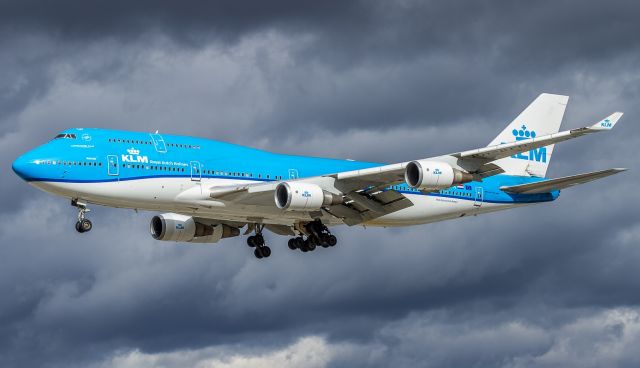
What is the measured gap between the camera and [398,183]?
74500 mm

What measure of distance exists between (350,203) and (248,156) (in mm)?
6710

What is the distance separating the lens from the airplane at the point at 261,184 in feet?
230

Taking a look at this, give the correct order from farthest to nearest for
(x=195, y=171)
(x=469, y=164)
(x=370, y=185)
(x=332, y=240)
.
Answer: (x=332, y=240) → (x=370, y=185) → (x=195, y=171) → (x=469, y=164)

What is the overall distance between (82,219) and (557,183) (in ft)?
93.6

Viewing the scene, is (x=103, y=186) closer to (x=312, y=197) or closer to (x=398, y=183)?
(x=312, y=197)

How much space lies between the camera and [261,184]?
7312 centimetres

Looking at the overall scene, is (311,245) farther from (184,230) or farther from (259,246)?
(184,230)

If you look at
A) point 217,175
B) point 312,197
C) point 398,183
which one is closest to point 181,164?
point 217,175

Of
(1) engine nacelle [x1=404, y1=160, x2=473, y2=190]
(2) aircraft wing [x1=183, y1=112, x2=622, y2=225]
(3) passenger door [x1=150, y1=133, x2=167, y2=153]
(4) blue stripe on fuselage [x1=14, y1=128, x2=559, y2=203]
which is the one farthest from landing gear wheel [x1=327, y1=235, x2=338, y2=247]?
(3) passenger door [x1=150, y1=133, x2=167, y2=153]

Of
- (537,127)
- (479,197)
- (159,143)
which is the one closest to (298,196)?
(159,143)

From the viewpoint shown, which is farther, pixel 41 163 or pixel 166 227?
pixel 166 227

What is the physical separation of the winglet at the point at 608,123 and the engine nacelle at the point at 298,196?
53.1 feet

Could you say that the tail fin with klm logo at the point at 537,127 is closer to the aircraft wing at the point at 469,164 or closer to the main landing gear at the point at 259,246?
the aircraft wing at the point at 469,164

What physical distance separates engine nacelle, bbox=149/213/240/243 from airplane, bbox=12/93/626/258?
2.6 inches
